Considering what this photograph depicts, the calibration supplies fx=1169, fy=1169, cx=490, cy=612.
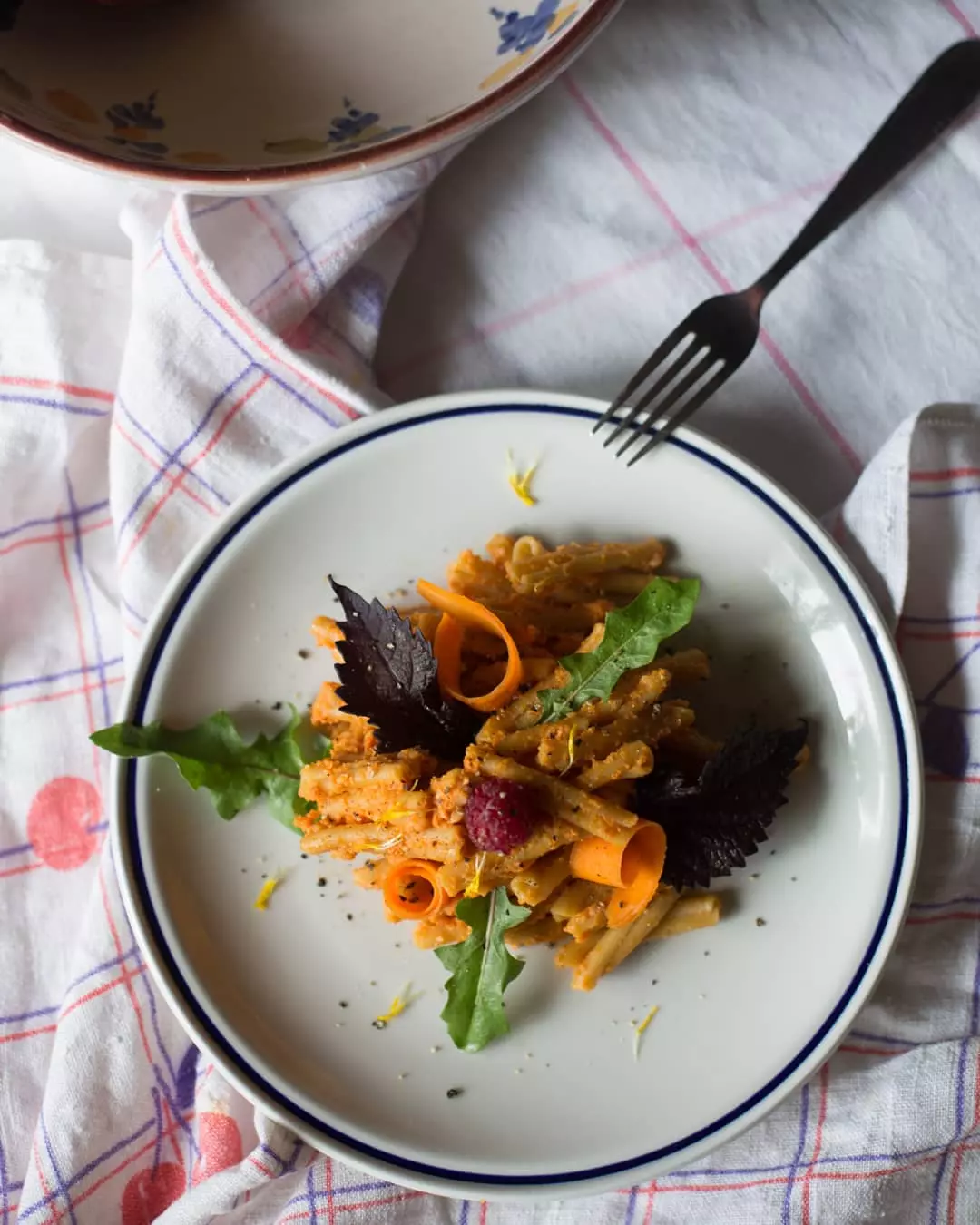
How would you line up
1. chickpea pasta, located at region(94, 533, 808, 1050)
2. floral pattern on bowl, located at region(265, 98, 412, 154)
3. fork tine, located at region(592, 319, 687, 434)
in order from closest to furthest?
floral pattern on bowl, located at region(265, 98, 412, 154), chickpea pasta, located at region(94, 533, 808, 1050), fork tine, located at region(592, 319, 687, 434)

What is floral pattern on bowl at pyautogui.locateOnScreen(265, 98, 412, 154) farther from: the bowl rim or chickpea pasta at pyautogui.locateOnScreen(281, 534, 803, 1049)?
chickpea pasta at pyautogui.locateOnScreen(281, 534, 803, 1049)

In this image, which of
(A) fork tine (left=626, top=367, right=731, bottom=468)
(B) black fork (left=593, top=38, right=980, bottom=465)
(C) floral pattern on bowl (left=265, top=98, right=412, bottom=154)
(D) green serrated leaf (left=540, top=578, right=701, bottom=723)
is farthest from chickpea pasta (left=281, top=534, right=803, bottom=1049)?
(C) floral pattern on bowl (left=265, top=98, right=412, bottom=154)

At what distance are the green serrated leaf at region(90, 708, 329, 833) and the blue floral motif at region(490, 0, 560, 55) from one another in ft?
3.52

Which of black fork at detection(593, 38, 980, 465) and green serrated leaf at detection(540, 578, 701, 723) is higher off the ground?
black fork at detection(593, 38, 980, 465)

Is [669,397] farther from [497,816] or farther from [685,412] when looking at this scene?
[497,816]

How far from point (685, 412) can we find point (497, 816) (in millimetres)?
694

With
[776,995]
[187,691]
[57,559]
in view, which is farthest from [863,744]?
[57,559]

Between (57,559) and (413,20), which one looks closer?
(413,20)

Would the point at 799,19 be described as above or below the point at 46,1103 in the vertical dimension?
above

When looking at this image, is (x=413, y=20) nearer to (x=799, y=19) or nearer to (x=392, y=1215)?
(x=799, y=19)

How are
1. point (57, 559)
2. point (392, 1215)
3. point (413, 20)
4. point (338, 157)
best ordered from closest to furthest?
point (338, 157)
point (413, 20)
point (392, 1215)
point (57, 559)

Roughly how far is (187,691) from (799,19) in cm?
153

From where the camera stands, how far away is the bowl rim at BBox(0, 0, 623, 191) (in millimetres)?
Answer: 1479

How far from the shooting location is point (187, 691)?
196 cm
